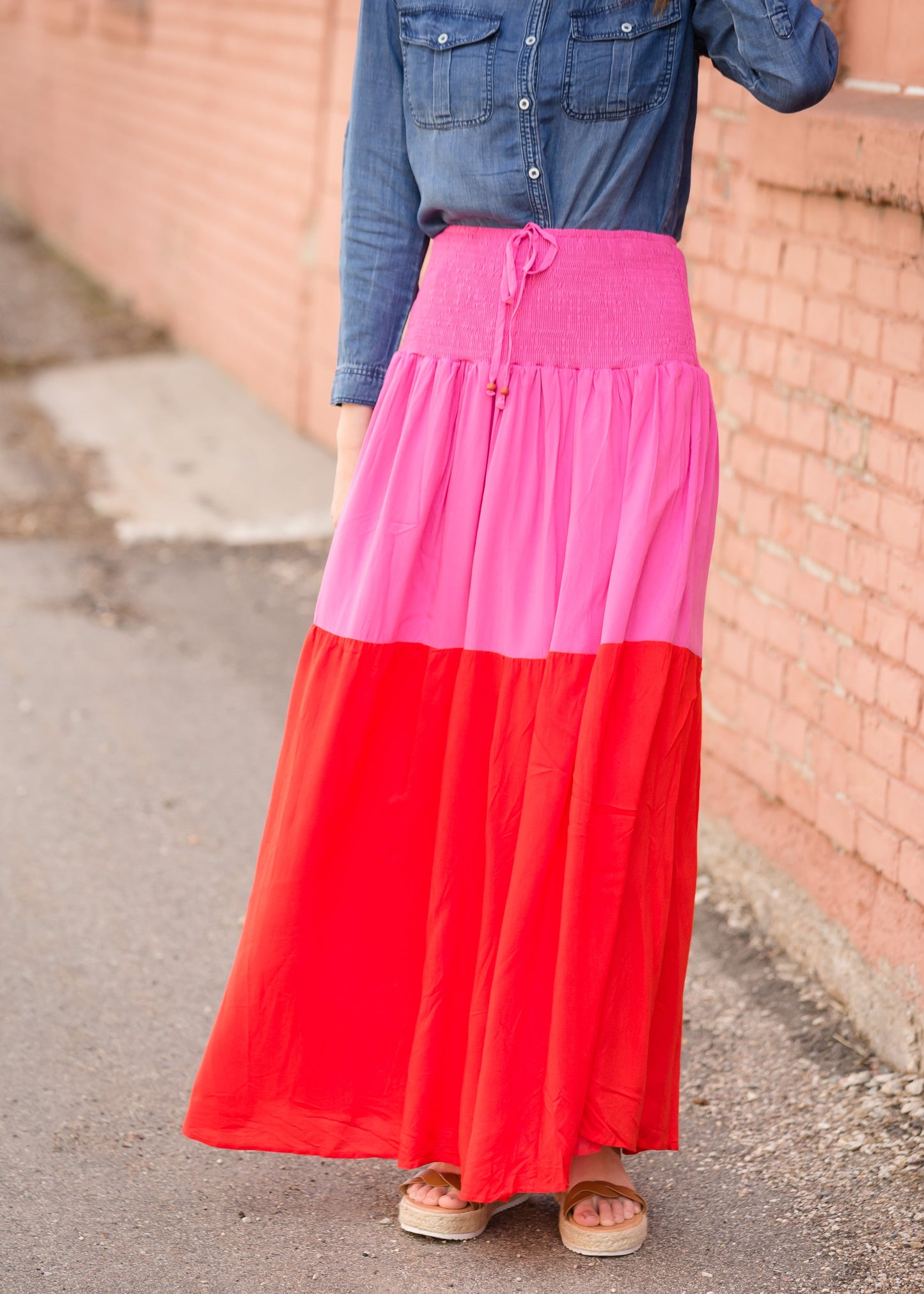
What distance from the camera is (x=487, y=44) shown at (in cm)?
211

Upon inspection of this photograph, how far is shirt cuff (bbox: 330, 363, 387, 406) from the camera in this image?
2.29 m

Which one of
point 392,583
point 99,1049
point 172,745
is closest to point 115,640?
point 172,745

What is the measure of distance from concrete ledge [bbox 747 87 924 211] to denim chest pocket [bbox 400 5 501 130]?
3.22ft

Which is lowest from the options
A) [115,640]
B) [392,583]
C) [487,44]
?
[115,640]

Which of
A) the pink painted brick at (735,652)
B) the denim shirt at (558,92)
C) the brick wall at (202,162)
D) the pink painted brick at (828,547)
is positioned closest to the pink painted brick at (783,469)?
the pink painted brick at (828,547)

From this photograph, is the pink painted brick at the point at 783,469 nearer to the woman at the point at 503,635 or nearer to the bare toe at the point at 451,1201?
the woman at the point at 503,635

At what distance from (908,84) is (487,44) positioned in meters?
1.22

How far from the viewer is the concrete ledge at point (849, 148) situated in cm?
274

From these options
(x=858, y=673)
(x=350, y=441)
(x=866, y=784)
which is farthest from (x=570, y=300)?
(x=866, y=784)

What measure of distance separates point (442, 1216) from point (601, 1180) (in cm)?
26

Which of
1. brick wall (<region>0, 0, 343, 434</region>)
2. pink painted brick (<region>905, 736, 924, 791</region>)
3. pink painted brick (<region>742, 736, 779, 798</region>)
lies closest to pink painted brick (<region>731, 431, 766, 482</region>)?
pink painted brick (<region>742, 736, 779, 798</region>)

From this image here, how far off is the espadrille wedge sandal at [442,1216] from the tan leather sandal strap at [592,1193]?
11 centimetres

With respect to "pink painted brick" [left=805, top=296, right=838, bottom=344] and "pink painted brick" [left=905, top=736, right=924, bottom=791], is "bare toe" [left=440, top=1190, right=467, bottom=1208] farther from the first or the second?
"pink painted brick" [left=805, top=296, right=838, bottom=344]

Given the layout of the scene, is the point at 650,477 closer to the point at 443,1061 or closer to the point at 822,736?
the point at 443,1061
